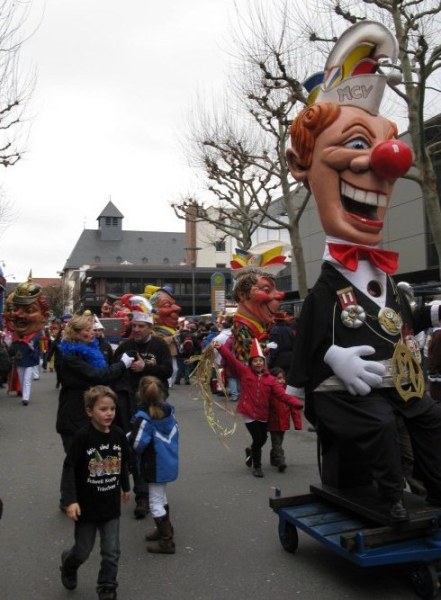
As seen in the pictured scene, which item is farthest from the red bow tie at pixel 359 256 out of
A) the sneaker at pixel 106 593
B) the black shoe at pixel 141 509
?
the black shoe at pixel 141 509

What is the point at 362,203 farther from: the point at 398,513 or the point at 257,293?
the point at 257,293

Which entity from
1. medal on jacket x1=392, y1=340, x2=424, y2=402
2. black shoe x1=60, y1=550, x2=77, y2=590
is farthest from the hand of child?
medal on jacket x1=392, y1=340, x2=424, y2=402

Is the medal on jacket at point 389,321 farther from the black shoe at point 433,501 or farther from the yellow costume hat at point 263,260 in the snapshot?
the yellow costume hat at point 263,260

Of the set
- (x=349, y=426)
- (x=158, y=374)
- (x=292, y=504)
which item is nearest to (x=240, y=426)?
(x=158, y=374)

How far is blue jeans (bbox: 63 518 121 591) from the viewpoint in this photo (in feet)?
11.1

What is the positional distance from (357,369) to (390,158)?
1.38 metres

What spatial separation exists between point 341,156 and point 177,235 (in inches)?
3334

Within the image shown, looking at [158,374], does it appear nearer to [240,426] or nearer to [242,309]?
[242,309]

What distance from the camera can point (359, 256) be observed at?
4.12 m

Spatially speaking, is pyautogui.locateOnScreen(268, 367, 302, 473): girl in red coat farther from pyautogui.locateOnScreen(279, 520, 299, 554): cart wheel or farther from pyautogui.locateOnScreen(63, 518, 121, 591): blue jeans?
pyautogui.locateOnScreen(63, 518, 121, 591): blue jeans

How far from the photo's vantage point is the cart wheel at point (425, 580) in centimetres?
331

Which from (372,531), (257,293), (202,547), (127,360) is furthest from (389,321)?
(257,293)

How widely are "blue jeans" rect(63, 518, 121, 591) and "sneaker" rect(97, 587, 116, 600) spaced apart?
0.02 metres

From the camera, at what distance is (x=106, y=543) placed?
3.43 metres
